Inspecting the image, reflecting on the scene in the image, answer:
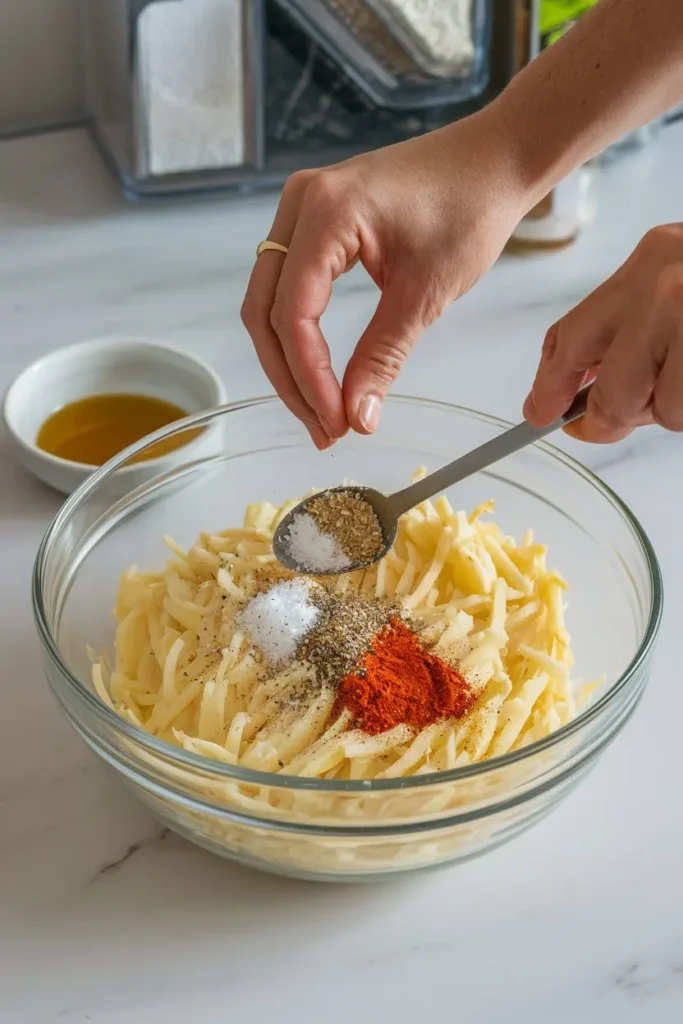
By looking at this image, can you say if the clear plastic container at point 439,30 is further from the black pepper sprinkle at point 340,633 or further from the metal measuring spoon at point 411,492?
the black pepper sprinkle at point 340,633

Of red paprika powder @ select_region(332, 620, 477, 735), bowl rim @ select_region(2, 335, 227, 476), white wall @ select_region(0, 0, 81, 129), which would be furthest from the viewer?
white wall @ select_region(0, 0, 81, 129)

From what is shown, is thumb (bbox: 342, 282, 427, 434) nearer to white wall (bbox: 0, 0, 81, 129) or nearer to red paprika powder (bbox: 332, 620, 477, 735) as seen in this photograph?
red paprika powder (bbox: 332, 620, 477, 735)

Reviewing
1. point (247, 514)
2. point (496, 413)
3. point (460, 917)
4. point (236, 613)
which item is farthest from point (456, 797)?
point (496, 413)

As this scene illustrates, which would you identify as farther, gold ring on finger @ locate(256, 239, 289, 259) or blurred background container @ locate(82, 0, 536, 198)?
blurred background container @ locate(82, 0, 536, 198)

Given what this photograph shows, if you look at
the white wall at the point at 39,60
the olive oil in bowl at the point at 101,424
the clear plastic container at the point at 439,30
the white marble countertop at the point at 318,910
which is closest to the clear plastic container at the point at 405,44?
the clear plastic container at the point at 439,30

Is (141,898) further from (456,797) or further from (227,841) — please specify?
(456,797)

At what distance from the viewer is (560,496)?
1.16 metres

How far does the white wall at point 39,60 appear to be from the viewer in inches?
76.2

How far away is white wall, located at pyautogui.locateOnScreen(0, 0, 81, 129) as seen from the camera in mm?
1937

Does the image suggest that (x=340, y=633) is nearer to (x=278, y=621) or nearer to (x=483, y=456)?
(x=278, y=621)

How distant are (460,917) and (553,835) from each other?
0.12 metres

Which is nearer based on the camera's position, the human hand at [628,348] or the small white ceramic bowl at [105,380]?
the human hand at [628,348]

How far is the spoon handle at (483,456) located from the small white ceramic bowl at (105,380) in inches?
14.2

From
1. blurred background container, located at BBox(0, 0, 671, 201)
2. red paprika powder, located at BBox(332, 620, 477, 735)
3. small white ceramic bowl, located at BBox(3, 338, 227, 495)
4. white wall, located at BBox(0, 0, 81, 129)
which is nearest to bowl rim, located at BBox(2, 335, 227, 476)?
small white ceramic bowl, located at BBox(3, 338, 227, 495)
